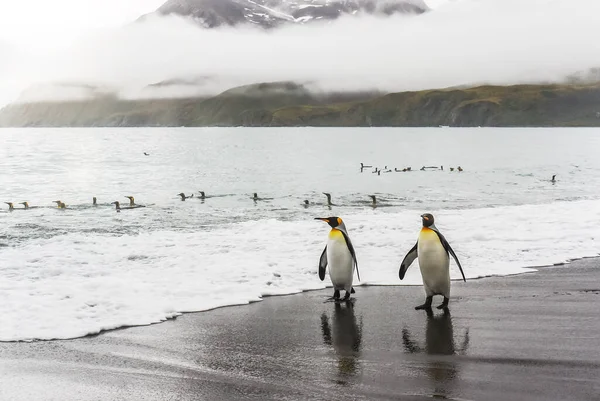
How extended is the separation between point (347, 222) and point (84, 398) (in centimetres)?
1306

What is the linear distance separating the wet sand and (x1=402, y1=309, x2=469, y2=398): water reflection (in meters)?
0.01

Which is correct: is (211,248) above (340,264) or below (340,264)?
below

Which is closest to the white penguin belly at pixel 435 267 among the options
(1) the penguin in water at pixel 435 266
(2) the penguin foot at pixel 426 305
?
(1) the penguin in water at pixel 435 266

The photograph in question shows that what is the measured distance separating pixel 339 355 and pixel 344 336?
30.8 inches

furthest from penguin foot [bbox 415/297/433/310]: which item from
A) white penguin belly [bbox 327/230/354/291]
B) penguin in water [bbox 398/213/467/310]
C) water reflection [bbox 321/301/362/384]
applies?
white penguin belly [bbox 327/230/354/291]

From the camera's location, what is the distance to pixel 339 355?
6.47m

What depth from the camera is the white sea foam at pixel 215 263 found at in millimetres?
8625

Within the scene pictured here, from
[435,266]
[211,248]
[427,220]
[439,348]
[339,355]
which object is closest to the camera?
[339,355]

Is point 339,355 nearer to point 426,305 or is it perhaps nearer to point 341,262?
point 426,305

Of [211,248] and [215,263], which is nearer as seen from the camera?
[215,263]

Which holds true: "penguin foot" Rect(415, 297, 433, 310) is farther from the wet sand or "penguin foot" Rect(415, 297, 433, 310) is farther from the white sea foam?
the white sea foam

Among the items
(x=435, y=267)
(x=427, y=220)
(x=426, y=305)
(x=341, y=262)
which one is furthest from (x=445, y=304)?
(x=341, y=262)

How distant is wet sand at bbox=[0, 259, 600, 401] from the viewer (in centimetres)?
546

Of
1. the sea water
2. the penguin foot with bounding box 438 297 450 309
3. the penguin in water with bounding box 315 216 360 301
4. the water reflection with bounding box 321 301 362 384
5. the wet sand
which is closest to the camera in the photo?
the wet sand
